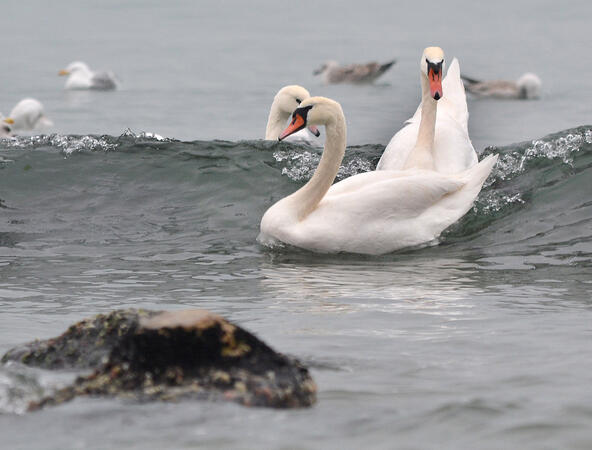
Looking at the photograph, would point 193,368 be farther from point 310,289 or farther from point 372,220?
point 372,220

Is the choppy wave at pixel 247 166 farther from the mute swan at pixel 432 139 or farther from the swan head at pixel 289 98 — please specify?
the swan head at pixel 289 98

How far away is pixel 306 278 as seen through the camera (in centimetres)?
863

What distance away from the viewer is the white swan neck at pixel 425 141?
11484 millimetres

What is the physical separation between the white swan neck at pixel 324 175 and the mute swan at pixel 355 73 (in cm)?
1889

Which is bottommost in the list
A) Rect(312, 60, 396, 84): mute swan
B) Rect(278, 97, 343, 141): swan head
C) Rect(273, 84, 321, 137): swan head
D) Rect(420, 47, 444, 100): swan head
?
Rect(278, 97, 343, 141): swan head

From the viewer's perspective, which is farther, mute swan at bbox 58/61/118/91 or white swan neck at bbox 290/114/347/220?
mute swan at bbox 58/61/118/91

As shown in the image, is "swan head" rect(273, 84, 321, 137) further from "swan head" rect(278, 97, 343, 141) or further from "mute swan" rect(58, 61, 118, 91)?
"mute swan" rect(58, 61, 118, 91)

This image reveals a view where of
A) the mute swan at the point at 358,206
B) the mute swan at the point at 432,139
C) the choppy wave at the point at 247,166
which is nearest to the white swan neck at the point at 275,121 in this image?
the choppy wave at the point at 247,166

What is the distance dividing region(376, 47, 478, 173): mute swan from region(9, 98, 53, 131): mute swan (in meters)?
9.71

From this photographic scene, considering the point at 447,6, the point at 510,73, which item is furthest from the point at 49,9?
the point at 510,73

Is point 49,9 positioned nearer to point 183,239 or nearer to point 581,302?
point 183,239

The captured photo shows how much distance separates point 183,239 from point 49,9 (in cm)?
4866

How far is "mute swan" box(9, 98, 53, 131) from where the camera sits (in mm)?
20888

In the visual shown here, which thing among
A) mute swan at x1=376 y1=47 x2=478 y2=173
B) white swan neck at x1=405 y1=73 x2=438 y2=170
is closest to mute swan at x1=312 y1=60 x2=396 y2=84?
mute swan at x1=376 y1=47 x2=478 y2=173
